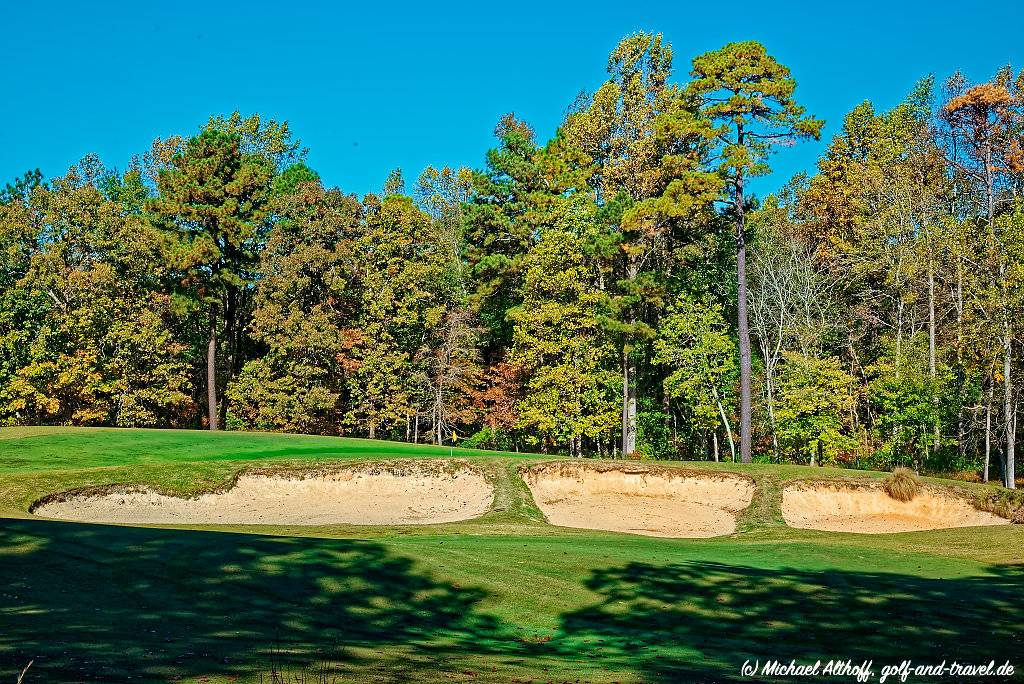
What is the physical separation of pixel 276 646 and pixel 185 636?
1.19m

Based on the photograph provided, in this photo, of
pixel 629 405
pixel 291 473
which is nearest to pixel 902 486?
pixel 629 405

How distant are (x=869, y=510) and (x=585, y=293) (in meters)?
19.4

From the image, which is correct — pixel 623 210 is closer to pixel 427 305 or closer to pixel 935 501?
pixel 427 305

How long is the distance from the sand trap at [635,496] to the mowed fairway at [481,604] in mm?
5577

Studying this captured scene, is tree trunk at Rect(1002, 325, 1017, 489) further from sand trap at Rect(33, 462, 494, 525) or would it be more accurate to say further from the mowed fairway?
sand trap at Rect(33, 462, 494, 525)

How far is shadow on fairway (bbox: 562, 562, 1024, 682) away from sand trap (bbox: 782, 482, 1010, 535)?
10.3 metres

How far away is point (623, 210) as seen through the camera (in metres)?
43.0

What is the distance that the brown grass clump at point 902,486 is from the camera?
89.6 feet

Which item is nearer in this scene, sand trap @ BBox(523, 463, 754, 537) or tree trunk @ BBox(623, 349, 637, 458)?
sand trap @ BBox(523, 463, 754, 537)

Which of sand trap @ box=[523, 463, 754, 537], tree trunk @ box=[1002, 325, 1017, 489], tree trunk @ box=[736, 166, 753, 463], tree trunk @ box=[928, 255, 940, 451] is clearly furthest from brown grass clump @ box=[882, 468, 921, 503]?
tree trunk @ box=[928, 255, 940, 451]

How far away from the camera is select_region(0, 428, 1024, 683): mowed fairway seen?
886cm

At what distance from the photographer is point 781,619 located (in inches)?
485

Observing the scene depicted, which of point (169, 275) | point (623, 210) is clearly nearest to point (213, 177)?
point (169, 275)

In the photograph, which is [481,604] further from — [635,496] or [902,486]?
[902,486]
